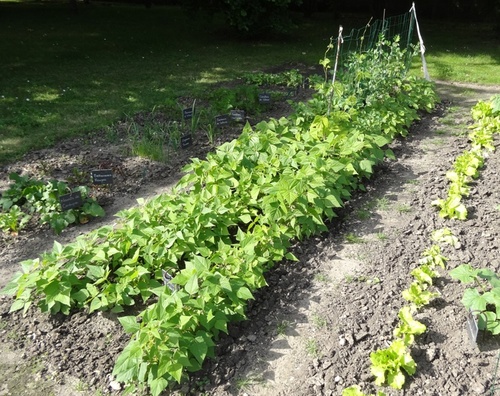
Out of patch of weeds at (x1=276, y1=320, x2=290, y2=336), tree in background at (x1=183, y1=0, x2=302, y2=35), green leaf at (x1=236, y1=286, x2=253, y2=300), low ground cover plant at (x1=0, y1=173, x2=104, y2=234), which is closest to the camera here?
green leaf at (x1=236, y1=286, x2=253, y2=300)

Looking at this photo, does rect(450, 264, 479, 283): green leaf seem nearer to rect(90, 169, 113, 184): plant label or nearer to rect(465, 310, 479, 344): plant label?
rect(465, 310, 479, 344): plant label

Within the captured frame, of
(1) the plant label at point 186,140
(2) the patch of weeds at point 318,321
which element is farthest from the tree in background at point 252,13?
(2) the patch of weeds at point 318,321

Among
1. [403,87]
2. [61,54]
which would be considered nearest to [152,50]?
[61,54]

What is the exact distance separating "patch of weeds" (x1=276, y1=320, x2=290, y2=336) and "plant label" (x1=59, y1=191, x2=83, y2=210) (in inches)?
83.4

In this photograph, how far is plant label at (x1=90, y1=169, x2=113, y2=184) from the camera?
4.50 meters

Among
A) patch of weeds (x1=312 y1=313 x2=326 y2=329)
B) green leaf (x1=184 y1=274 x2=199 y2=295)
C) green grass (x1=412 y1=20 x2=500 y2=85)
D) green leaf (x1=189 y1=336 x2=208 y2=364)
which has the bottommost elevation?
patch of weeds (x1=312 y1=313 x2=326 y2=329)

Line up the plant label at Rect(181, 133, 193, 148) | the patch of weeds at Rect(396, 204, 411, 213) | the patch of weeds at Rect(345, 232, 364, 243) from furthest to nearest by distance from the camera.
Answer: the plant label at Rect(181, 133, 193, 148) → the patch of weeds at Rect(396, 204, 411, 213) → the patch of weeds at Rect(345, 232, 364, 243)

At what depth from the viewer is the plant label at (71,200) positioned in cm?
402

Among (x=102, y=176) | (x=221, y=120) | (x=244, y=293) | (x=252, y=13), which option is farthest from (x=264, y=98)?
(x=252, y=13)

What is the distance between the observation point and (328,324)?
2885mm

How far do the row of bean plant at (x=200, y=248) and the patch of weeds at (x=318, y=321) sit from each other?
372 mm

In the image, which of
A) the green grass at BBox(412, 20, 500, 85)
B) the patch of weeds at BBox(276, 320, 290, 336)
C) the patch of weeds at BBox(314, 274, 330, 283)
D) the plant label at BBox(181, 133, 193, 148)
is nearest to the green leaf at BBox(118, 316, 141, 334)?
the patch of weeds at BBox(276, 320, 290, 336)

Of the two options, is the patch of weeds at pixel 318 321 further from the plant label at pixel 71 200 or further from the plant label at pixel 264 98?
the plant label at pixel 264 98

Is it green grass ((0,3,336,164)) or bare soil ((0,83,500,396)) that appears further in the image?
green grass ((0,3,336,164))
